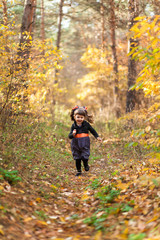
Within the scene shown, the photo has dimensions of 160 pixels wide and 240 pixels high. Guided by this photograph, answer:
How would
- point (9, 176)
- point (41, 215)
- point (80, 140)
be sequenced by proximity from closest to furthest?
point (41, 215) < point (9, 176) < point (80, 140)

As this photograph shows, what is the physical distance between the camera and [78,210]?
10.9ft

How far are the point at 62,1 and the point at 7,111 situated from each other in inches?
497

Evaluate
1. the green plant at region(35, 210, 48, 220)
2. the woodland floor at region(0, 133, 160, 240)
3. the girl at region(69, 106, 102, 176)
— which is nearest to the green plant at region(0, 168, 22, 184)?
the woodland floor at region(0, 133, 160, 240)

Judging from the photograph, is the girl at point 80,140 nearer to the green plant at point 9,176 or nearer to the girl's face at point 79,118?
the girl's face at point 79,118

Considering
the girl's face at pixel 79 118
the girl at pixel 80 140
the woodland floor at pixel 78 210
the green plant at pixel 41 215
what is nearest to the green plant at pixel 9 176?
the woodland floor at pixel 78 210

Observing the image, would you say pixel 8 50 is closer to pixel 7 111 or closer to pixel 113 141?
pixel 7 111

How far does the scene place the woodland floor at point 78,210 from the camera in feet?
7.82

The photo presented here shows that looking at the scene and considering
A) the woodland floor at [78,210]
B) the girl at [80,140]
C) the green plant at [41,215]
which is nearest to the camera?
the woodland floor at [78,210]

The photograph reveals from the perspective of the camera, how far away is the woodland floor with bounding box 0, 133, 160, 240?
7.82 ft

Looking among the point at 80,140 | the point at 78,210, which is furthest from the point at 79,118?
the point at 78,210

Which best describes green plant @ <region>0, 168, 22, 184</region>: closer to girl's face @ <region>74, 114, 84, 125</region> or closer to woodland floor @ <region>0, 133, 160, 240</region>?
woodland floor @ <region>0, 133, 160, 240</region>

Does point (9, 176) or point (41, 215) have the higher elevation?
point (9, 176)

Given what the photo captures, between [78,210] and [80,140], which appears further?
[80,140]

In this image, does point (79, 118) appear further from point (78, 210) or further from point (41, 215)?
point (41, 215)
